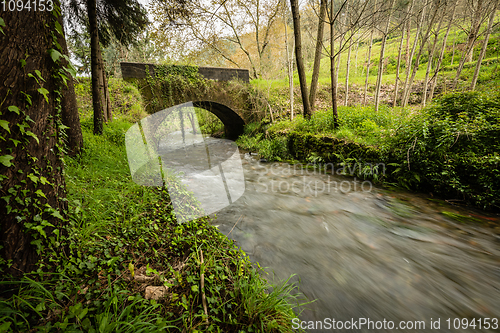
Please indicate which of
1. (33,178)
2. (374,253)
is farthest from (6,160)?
(374,253)

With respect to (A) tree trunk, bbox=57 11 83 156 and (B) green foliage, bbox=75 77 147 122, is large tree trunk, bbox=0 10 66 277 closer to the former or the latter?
(A) tree trunk, bbox=57 11 83 156

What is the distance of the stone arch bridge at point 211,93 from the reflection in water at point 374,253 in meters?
7.85

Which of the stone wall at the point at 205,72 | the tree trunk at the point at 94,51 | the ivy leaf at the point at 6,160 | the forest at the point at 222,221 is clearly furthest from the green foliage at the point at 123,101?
the ivy leaf at the point at 6,160

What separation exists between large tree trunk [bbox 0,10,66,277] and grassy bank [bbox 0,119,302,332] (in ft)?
0.92

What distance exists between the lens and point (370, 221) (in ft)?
13.7

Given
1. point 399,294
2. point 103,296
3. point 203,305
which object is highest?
point 103,296

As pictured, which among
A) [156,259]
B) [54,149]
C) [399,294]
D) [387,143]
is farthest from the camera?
[387,143]

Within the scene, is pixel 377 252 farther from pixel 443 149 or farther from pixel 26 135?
pixel 26 135

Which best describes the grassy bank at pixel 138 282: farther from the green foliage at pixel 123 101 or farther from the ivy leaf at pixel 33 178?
the green foliage at pixel 123 101

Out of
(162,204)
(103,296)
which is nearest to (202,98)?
(162,204)

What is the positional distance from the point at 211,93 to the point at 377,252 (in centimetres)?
1088

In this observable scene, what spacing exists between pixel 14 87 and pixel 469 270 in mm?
5501

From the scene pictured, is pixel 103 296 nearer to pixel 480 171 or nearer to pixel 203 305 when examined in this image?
pixel 203 305

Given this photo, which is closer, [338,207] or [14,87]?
[14,87]
